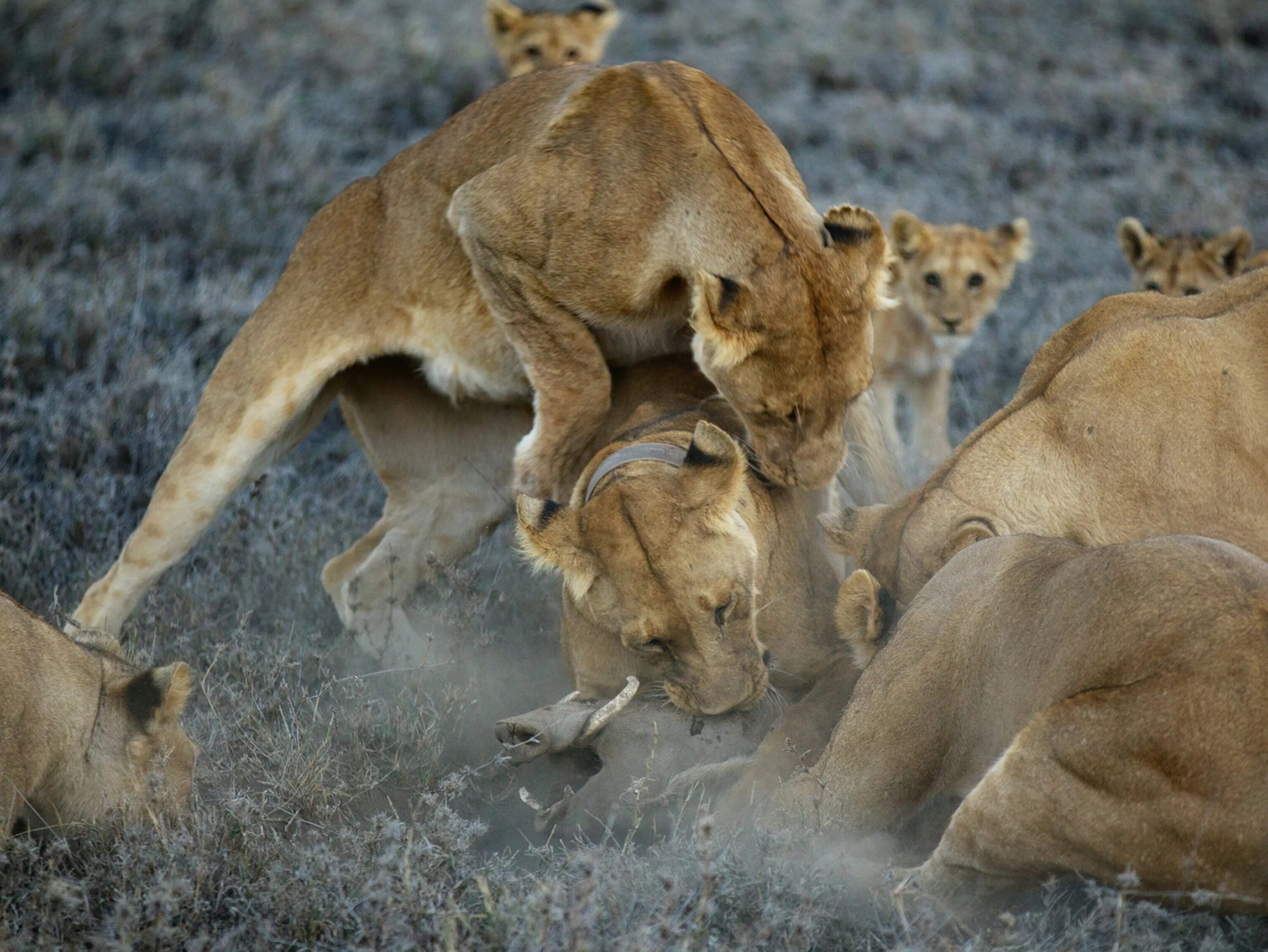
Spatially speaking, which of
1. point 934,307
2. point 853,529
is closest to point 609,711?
point 853,529

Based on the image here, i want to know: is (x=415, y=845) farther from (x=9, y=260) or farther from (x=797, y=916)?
(x=9, y=260)

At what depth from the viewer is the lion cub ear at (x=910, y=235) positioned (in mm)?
8812

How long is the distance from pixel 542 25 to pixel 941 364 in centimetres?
332

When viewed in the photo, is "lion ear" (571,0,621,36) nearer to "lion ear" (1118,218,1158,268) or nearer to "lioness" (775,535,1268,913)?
"lion ear" (1118,218,1158,268)

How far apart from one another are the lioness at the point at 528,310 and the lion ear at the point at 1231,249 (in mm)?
3847

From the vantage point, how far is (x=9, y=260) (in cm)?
867

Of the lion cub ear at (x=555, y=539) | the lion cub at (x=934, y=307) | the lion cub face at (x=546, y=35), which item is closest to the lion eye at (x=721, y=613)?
the lion cub ear at (x=555, y=539)

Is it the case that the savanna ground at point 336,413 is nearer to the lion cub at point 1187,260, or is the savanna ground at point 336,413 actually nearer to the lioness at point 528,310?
the lioness at point 528,310

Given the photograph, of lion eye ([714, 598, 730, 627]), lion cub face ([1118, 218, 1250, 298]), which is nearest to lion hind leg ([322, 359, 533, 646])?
lion eye ([714, 598, 730, 627])

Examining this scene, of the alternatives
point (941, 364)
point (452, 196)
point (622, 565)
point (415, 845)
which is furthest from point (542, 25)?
point (415, 845)

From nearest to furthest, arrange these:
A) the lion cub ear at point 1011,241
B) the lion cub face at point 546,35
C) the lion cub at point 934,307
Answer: the lion cub at point 934,307 → the lion cub ear at point 1011,241 → the lion cub face at point 546,35

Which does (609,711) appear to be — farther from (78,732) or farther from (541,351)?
(78,732)

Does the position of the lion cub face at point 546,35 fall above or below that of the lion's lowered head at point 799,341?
below

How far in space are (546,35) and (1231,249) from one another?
427 cm
